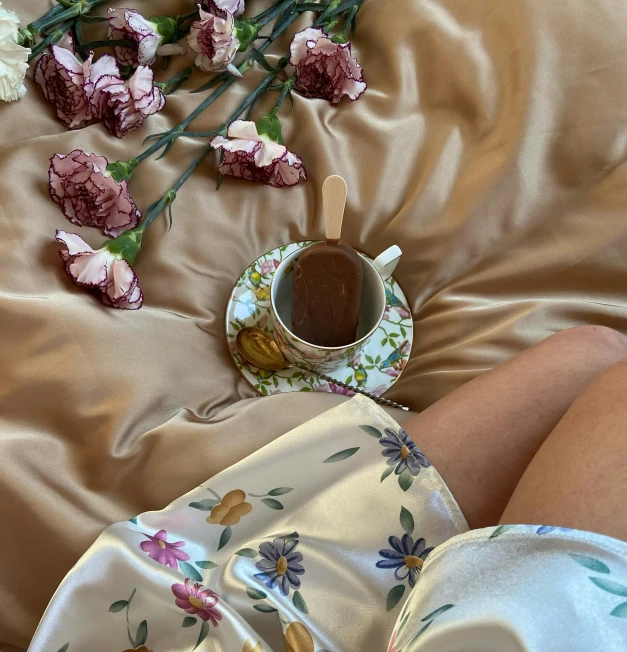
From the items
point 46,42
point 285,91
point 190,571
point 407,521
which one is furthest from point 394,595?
point 46,42

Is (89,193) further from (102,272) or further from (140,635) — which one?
(140,635)

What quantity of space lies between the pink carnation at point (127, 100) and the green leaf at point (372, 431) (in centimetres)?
44

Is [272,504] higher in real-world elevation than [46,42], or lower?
lower

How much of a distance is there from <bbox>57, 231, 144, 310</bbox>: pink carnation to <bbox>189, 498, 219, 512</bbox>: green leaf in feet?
0.73

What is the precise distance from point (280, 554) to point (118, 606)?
0.12 meters

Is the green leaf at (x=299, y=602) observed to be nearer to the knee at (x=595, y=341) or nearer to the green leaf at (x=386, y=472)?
the green leaf at (x=386, y=472)

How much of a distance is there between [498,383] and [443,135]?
1.06 ft

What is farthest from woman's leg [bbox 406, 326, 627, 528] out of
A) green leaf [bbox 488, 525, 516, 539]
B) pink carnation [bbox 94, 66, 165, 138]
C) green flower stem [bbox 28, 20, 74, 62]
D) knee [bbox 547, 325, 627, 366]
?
green flower stem [bbox 28, 20, 74, 62]

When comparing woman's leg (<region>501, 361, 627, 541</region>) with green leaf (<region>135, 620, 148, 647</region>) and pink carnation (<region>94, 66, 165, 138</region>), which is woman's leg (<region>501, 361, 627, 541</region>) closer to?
green leaf (<region>135, 620, 148, 647</region>)

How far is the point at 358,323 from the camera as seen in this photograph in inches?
25.9

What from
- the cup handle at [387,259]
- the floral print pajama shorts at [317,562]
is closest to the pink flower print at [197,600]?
the floral print pajama shorts at [317,562]

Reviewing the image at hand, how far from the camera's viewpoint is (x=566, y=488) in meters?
0.41

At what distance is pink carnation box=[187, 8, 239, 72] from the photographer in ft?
2.20

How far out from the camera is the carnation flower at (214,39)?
670mm
